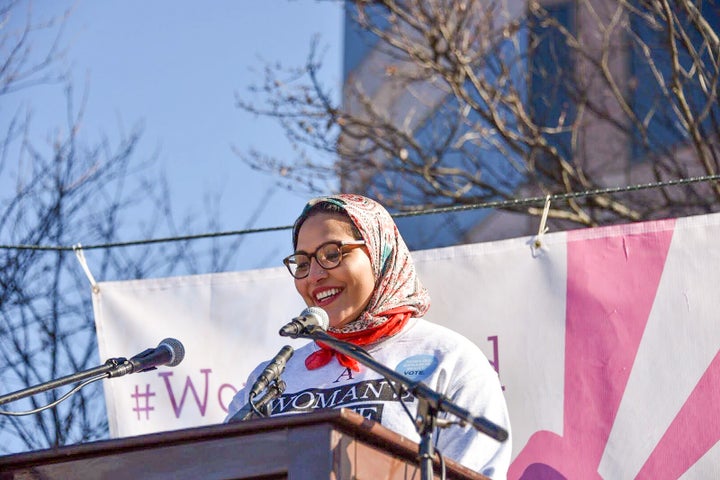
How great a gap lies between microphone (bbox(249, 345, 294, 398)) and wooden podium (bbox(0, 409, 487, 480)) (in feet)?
2.18

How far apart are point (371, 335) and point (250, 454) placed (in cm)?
147

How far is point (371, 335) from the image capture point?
14.0ft

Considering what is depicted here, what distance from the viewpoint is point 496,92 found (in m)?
8.63

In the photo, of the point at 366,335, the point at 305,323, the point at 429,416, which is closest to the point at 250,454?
the point at 429,416

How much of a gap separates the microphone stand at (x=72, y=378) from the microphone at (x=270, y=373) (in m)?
0.42

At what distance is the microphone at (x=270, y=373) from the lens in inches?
140

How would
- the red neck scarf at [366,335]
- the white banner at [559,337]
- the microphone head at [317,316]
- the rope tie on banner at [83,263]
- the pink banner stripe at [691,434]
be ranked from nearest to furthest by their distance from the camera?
the microphone head at [317,316]
the red neck scarf at [366,335]
the pink banner stripe at [691,434]
the white banner at [559,337]
the rope tie on banner at [83,263]

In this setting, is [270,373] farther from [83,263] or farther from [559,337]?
[83,263]

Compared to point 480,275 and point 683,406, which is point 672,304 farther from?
point 480,275

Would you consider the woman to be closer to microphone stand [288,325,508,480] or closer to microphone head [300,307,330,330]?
microphone head [300,307,330,330]

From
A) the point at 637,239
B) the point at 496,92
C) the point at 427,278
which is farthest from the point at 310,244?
the point at 496,92

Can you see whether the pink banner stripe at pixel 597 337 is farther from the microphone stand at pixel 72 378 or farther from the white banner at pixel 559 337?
the microphone stand at pixel 72 378

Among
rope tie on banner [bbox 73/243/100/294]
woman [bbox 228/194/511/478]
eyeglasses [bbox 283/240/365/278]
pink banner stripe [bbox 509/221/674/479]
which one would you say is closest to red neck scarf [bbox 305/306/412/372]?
woman [bbox 228/194/511/478]

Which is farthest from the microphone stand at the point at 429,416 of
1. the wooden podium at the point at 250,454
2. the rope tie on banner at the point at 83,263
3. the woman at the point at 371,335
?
the rope tie on banner at the point at 83,263
